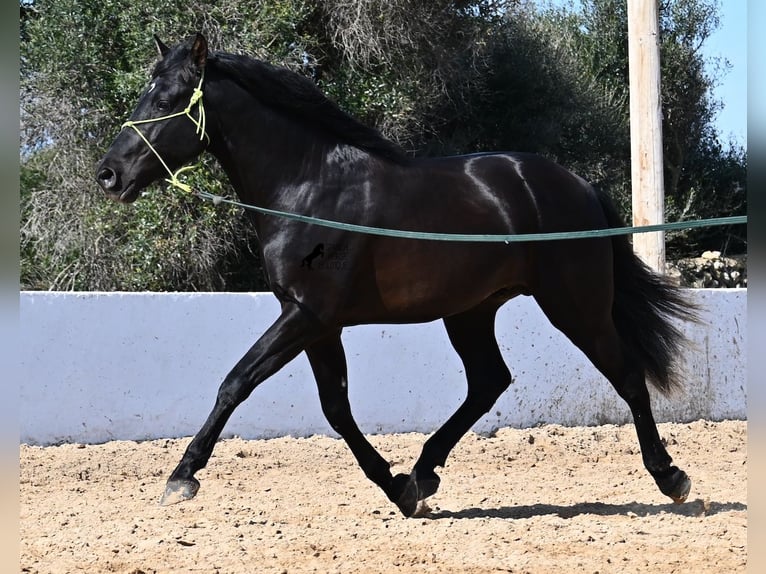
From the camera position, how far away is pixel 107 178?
13.4 ft

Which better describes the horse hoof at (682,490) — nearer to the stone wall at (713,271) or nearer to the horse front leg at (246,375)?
the horse front leg at (246,375)

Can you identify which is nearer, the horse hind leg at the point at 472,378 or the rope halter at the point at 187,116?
the rope halter at the point at 187,116

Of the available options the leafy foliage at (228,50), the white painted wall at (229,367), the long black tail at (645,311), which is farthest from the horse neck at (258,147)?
the leafy foliage at (228,50)

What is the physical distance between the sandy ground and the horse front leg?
0.27 metres

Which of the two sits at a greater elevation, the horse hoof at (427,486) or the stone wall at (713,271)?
the horse hoof at (427,486)

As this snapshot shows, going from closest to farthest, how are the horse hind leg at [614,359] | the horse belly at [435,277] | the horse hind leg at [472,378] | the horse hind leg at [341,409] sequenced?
the horse belly at [435,277]
the horse hind leg at [341,409]
the horse hind leg at [614,359]
the horse hind leg at [472,378]

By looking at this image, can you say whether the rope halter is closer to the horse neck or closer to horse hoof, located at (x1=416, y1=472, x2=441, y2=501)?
the horse neck

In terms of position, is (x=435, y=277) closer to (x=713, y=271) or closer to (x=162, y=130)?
(x=162, y=130)

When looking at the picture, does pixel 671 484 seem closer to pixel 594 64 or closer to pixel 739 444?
pixel 739 444

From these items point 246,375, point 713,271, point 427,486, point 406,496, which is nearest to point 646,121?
point 427,486

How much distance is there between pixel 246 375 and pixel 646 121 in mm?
4405

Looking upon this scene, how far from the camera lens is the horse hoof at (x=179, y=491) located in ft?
12.6

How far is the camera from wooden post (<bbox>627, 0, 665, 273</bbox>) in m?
7.12

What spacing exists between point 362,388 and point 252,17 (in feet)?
13.2
